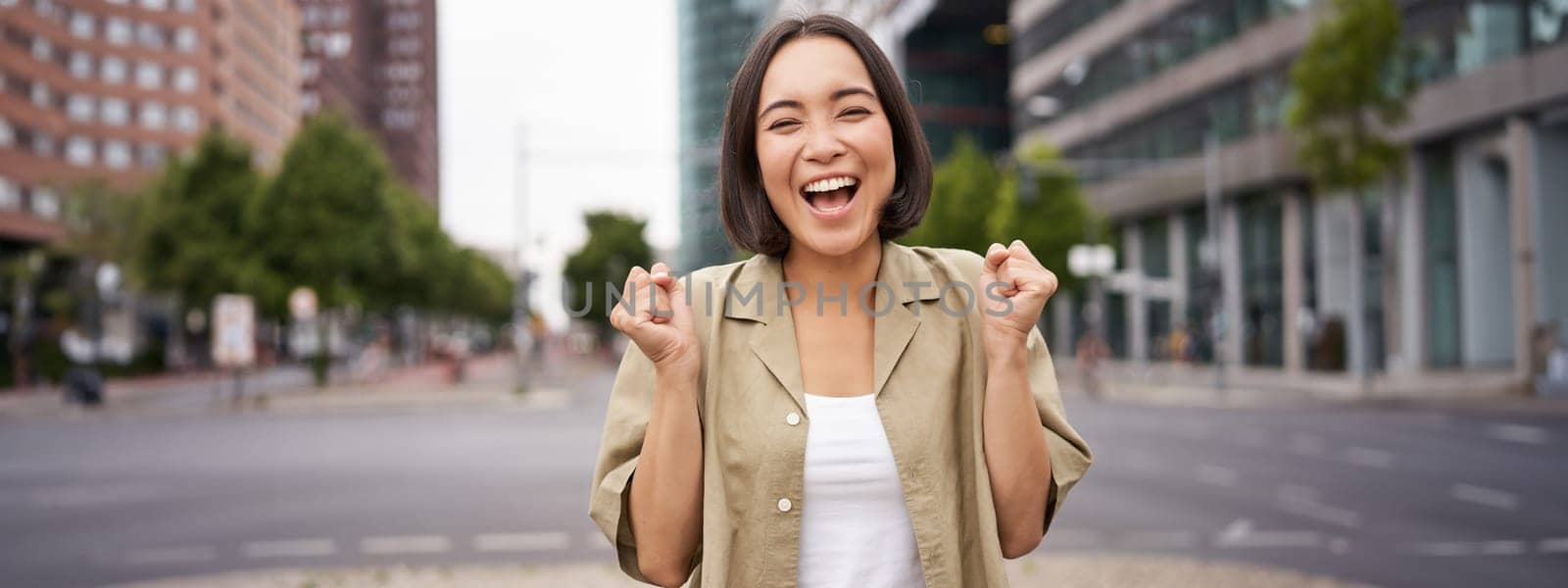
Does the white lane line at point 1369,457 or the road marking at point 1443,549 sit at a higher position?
the road marking at point 1443,549

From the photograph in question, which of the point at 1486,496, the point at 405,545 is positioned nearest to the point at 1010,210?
the point at 1486,496

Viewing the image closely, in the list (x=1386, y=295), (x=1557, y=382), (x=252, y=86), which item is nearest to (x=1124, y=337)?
(x=1386, y=295)

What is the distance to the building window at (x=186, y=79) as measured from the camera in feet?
229

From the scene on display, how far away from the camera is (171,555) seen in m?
9.23

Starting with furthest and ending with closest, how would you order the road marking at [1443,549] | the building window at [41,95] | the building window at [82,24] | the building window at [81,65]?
the building window at [82,24]
the building window at [81,65]
the building window at [41,95]
the road marking at [1443,549]

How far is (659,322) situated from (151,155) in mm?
73165

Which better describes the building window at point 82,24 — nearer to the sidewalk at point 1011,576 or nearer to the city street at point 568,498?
the city street at point 568,498

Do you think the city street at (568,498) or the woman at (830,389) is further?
the city street at (568,498)

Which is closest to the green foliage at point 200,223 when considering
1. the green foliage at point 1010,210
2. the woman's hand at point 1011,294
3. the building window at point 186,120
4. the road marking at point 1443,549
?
the building window at point 186,120

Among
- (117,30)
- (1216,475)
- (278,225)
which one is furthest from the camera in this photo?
(117,30)

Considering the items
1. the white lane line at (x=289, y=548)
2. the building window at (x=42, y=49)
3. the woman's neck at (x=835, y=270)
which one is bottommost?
the white lane line at (x=289, y=548)

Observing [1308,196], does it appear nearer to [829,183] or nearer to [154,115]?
[829,183]

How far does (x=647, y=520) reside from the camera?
231cm

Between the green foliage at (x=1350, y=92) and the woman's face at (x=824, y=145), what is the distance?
27.0 m
